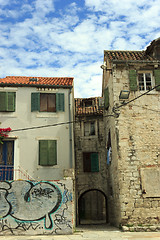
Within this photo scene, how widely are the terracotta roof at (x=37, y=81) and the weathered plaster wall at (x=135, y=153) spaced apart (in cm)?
333

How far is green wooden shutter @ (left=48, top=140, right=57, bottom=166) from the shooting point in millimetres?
15203

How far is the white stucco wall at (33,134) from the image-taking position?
49.9ft

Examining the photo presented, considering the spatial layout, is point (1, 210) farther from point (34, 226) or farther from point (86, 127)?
point (86, 127)

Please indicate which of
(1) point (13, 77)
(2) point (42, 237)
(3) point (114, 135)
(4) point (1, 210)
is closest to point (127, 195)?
(3) point (114, 135)

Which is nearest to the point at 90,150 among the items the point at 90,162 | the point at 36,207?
the point at 90,162

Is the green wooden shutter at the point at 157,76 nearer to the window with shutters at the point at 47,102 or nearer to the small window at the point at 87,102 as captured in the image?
the window with shutters at the point at 47,102

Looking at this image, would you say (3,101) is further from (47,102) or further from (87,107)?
(87,107)

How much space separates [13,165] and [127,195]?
21.4 ft

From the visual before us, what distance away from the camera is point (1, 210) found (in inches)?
489

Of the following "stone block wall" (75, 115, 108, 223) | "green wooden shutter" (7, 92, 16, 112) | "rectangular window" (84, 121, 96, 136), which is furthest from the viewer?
"rectangular window" (84, 121, 96, 136)

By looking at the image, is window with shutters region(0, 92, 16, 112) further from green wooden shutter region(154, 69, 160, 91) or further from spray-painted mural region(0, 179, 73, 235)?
green wooden shutter region(154, 69, 160, 91)

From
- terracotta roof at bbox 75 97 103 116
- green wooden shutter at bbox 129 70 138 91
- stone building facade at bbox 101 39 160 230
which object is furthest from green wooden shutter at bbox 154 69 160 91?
terracotta roof at bbox 75 97 103 116

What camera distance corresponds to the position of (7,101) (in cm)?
1605

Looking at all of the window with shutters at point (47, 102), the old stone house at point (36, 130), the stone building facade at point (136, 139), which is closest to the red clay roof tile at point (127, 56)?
the stone building facade at point (136, 139)
